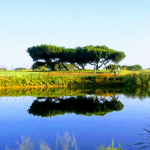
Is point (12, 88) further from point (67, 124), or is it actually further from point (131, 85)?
point (67, 124)

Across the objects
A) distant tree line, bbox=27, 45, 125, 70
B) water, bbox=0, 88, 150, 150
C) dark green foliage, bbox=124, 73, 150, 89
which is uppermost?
distant tree line, bbox=27, 45, 125, 70

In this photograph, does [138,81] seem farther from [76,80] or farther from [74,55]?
[74,55]

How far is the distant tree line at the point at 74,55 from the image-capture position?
2438 inches

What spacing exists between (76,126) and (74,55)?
49432mm

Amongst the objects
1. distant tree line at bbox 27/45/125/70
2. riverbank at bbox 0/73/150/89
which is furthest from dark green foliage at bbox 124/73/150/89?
distant tree line at bbox 27/45/125/70

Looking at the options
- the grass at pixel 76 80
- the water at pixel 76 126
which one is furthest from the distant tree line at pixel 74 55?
the water at pixel 76 126

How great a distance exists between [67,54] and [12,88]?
2844 centimetres

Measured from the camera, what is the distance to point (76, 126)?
48.5 feet

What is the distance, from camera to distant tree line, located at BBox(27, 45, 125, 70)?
61938mm

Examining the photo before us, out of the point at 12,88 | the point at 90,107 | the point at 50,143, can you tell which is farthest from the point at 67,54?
the point at 50,143

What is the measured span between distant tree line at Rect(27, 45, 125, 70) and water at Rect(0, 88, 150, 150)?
40.5 meters

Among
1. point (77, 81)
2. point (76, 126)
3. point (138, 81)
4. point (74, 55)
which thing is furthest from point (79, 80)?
point (76, 126)

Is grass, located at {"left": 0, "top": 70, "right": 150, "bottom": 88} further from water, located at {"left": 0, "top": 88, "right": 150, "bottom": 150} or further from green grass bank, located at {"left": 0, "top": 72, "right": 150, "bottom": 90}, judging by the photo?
water, located at {"left": 0, "top": 88, "right": 150, "bottom": 150}

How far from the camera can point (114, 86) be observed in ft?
143
